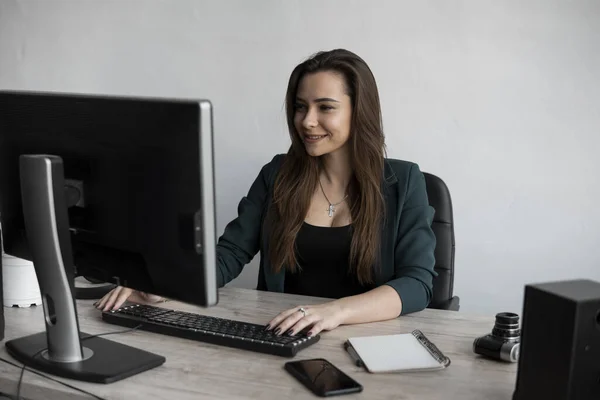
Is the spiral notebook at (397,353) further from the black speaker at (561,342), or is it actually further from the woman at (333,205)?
the woman at (333,205)

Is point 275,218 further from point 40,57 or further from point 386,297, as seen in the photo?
point 40,57

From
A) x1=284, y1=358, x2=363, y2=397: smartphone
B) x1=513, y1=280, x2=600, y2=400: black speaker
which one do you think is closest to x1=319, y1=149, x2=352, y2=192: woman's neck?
x1=284, y1=358, x2=363, y2=397: smartphone

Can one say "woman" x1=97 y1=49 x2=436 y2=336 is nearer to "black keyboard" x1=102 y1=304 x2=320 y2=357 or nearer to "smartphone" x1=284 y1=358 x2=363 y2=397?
"black keyboard" x1=102 y1=304 x2=320 y2=357

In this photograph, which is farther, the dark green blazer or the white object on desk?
the dark green blazer

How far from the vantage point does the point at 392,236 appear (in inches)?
82.4

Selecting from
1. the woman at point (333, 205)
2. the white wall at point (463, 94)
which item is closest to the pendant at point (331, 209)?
the woman at point (333, 205)

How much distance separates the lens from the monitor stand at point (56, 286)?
132cm

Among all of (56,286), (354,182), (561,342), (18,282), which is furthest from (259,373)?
(354,182)

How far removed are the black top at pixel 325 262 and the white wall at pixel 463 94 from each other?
2.09ft

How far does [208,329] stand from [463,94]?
1.42m

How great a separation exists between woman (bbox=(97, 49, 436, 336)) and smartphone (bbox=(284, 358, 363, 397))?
0.68 metres

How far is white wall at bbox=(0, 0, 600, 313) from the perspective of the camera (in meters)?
2.48

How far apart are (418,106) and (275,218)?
0.75 metres

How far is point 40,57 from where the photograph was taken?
312 centimetres
